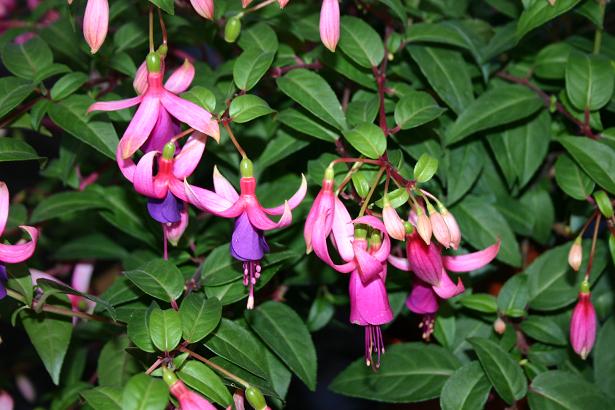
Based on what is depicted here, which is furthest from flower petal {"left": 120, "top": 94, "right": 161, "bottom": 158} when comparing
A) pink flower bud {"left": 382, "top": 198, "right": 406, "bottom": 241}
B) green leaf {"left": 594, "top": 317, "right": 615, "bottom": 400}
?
green leaf {"left": 594, "top": 317, "right": 615, "bottom": 400}

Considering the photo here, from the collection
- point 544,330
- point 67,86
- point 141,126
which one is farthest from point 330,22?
point 544,330

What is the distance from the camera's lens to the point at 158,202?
68 centimetres

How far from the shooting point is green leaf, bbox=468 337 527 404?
0.76 meters

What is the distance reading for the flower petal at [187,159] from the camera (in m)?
0.66

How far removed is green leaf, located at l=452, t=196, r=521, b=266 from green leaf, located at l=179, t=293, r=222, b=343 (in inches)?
12.3

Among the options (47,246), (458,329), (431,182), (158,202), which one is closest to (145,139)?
(158,202)

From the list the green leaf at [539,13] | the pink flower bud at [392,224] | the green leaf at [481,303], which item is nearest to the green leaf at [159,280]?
the pink flower bud at [392,224]

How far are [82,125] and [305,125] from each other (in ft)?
0.74

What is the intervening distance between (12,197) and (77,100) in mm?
417

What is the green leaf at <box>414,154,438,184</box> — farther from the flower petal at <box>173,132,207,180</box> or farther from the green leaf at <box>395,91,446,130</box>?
the flower petal at <box>173,132,207,180</box>

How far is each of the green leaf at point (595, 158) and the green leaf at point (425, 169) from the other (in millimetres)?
207

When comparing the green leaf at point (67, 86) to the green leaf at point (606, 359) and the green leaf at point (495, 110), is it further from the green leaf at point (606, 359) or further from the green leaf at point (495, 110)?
the green leaf at point (606, 359)

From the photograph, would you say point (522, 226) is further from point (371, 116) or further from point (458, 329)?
point (371, 116)

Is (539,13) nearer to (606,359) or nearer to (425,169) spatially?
(425,169)
